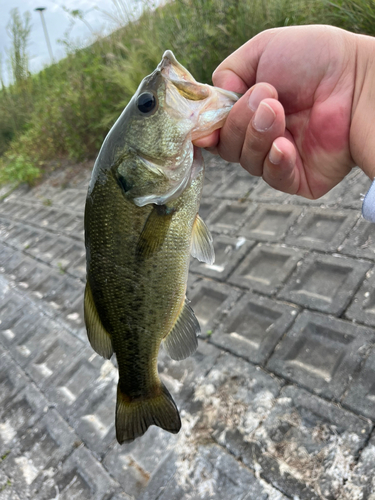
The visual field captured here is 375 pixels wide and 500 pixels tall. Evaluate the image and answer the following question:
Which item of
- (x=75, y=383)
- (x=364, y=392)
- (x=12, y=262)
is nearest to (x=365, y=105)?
(x=364, y=392)

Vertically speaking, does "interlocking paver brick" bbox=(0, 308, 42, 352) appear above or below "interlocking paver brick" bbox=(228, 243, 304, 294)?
below

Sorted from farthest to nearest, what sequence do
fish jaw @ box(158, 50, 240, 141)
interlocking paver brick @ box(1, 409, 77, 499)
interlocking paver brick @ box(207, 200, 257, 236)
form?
interlocking paver brick @ box(207, 200, 257, 236)
interlocking paver brick @ box(1, 409, 77, 499)
fish jaw @ box(158, 50, 240, 141)

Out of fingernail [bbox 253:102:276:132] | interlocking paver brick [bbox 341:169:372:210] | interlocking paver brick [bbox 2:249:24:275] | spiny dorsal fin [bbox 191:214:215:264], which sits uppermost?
fingernail [bbox 253:102:276:132]

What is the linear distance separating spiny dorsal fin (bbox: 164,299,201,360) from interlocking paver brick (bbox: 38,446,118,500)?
4.29 feet

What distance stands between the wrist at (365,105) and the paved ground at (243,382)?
1287mm

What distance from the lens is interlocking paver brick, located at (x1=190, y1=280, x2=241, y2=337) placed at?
2.97 metres

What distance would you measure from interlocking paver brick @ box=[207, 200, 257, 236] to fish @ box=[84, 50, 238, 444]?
233cm

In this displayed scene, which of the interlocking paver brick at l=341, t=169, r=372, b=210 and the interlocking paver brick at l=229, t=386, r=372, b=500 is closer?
the interlocking paver brick at l=229, t=386, r=372, b=500

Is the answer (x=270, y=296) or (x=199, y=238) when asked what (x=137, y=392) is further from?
(x=270, y=296)

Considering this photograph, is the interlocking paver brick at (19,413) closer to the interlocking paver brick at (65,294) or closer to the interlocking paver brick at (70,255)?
the interlocking paver brick at (65,294)

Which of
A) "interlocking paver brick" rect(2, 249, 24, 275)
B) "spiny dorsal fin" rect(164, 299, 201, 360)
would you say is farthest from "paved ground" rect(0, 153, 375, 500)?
"interlocking paver brick" rect(2, 249, 24, 275)

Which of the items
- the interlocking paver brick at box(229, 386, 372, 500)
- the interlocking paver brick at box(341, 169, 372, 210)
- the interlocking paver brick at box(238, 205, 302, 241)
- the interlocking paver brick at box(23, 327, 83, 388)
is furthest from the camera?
the interlocking paver brick at box(238, 205, 302, 241)

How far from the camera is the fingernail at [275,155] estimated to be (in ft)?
4.59

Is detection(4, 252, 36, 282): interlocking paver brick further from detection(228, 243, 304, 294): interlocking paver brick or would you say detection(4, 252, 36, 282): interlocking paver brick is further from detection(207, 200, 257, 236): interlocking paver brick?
detection(228, 243, 304, 294): interlocking paver brick
